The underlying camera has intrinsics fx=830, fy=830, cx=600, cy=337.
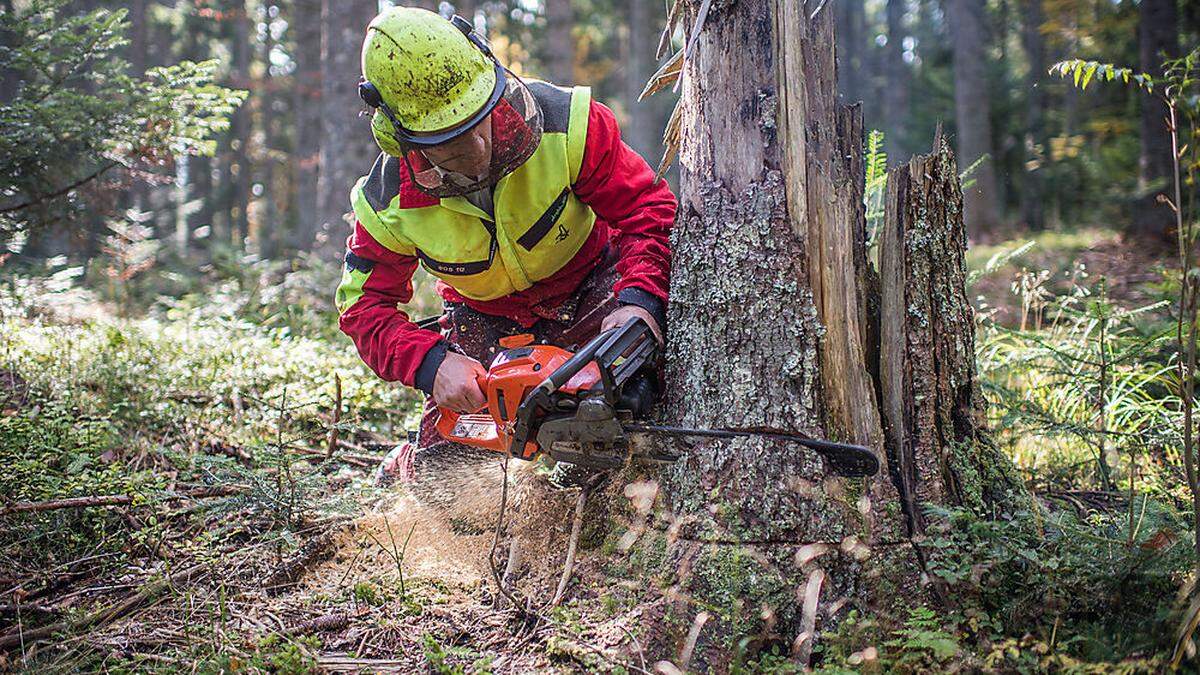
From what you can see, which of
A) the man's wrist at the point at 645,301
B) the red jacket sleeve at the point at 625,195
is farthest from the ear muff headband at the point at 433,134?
the man's wrist at the point at 645,301

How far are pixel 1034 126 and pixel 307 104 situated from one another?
1515cm

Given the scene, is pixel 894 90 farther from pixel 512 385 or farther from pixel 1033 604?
pixel 1033 604

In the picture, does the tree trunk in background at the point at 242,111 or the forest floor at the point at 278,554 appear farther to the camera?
the tree trunk in background at the point at 242,111

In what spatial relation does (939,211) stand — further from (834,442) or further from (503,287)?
(503,287)

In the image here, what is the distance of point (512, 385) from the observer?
9.48ft

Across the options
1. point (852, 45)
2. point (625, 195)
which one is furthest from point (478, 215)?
point (852, 45)

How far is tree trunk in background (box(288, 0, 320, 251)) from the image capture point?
607 inches

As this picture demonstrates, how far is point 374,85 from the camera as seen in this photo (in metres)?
2.78

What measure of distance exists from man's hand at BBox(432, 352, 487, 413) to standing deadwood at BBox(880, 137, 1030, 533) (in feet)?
4.73

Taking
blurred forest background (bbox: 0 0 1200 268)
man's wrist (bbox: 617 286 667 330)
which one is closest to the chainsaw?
man's wrist (bbox: 617 286 667 330)

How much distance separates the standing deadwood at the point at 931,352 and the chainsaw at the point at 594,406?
262mm

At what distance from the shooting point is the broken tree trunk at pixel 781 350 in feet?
8.06

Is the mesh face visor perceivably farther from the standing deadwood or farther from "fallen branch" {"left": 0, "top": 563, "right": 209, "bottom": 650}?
"fallen branch" {"left": 0, "top": 563, "right": 209, "bottom": 650}

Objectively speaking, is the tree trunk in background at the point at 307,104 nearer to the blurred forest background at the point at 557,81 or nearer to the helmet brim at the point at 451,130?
the blurred forest background at the point at 557,81
